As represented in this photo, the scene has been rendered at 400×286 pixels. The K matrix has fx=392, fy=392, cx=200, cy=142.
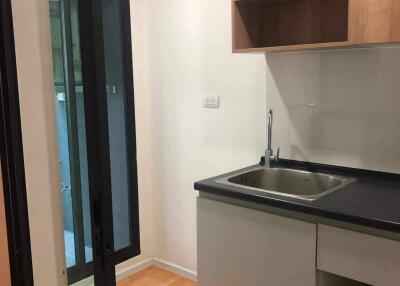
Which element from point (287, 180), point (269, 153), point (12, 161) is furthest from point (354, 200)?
point (12, 161)

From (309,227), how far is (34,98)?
1.22 meters

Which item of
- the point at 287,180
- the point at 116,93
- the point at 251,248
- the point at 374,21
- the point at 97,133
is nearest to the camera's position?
the point at 97,133

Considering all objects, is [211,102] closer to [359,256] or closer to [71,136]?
[359,256]

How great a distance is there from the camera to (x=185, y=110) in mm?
2748

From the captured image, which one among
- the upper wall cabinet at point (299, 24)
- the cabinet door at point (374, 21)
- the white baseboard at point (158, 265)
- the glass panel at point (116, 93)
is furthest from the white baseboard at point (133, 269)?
the cabinet door at point (374, 21)

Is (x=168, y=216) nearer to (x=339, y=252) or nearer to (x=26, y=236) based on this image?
(x=339, y=252)

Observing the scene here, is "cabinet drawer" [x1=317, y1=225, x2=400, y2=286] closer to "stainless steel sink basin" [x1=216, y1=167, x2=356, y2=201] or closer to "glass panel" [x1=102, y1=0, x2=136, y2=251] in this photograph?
"stainless steel sink basin" [x1=216, y1=167, x2=356, y2=201]

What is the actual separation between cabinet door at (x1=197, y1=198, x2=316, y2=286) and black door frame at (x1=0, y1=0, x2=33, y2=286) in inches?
45.2

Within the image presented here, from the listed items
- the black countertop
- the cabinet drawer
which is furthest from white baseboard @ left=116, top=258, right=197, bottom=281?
the cabinet drawer

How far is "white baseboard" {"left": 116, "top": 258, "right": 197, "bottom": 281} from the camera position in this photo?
2.88m

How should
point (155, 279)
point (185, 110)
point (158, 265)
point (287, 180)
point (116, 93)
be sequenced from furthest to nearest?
1. point (158, 265)
2. point (155, 279)
3. point (185, 110)
4. point (287, 180)
5. point (116, 93)

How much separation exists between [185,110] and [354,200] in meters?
1.43

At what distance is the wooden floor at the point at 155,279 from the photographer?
2.83 m

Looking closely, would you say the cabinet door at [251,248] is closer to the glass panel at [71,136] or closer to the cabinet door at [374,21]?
the cabinet door at [374,21]
